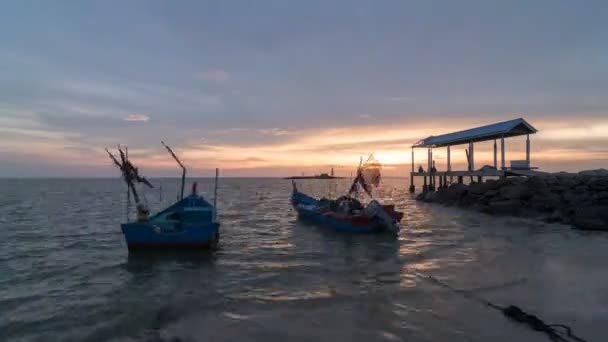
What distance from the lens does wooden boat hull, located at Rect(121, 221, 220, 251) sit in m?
16.7

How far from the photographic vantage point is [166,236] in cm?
1689

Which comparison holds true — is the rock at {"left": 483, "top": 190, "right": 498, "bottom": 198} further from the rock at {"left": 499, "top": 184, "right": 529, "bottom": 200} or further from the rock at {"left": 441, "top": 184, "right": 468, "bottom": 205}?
the rock at {"left": 441, "top": 184, "right": 468, "bottom": 205}

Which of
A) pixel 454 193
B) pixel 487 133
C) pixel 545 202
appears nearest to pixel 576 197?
pixel 545 202

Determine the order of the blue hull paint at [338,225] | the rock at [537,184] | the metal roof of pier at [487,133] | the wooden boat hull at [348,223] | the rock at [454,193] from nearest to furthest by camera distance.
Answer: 1. the wooden boat hull at [348,223]
2. the blue hull paint at [338,225]
3. the rock at [537,184]
4. the metal roof of pier at [487,133]
5. the rock at [454,193]

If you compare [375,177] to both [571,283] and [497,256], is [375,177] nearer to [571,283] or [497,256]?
[497,256]

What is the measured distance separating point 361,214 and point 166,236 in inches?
460

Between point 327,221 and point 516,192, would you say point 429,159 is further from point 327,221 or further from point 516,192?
point 327,221

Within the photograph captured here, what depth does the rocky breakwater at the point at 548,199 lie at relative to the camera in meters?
23.1

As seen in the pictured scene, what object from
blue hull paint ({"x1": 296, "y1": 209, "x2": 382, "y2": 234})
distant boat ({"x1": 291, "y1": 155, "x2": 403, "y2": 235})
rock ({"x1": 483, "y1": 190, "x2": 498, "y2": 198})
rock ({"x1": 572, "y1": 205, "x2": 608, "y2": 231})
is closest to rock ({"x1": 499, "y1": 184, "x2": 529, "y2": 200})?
rock ({"x1": 483, "y1": 190, "x2": 498, "y2": 198})

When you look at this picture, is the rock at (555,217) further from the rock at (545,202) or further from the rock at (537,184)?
the rock at (537,184)

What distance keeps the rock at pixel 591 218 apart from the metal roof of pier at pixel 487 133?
10532 mm

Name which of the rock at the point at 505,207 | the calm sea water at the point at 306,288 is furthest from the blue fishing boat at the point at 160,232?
the rock at the point at 505,207

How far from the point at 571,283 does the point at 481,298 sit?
3.52 metres

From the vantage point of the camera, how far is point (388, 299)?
10.7m
